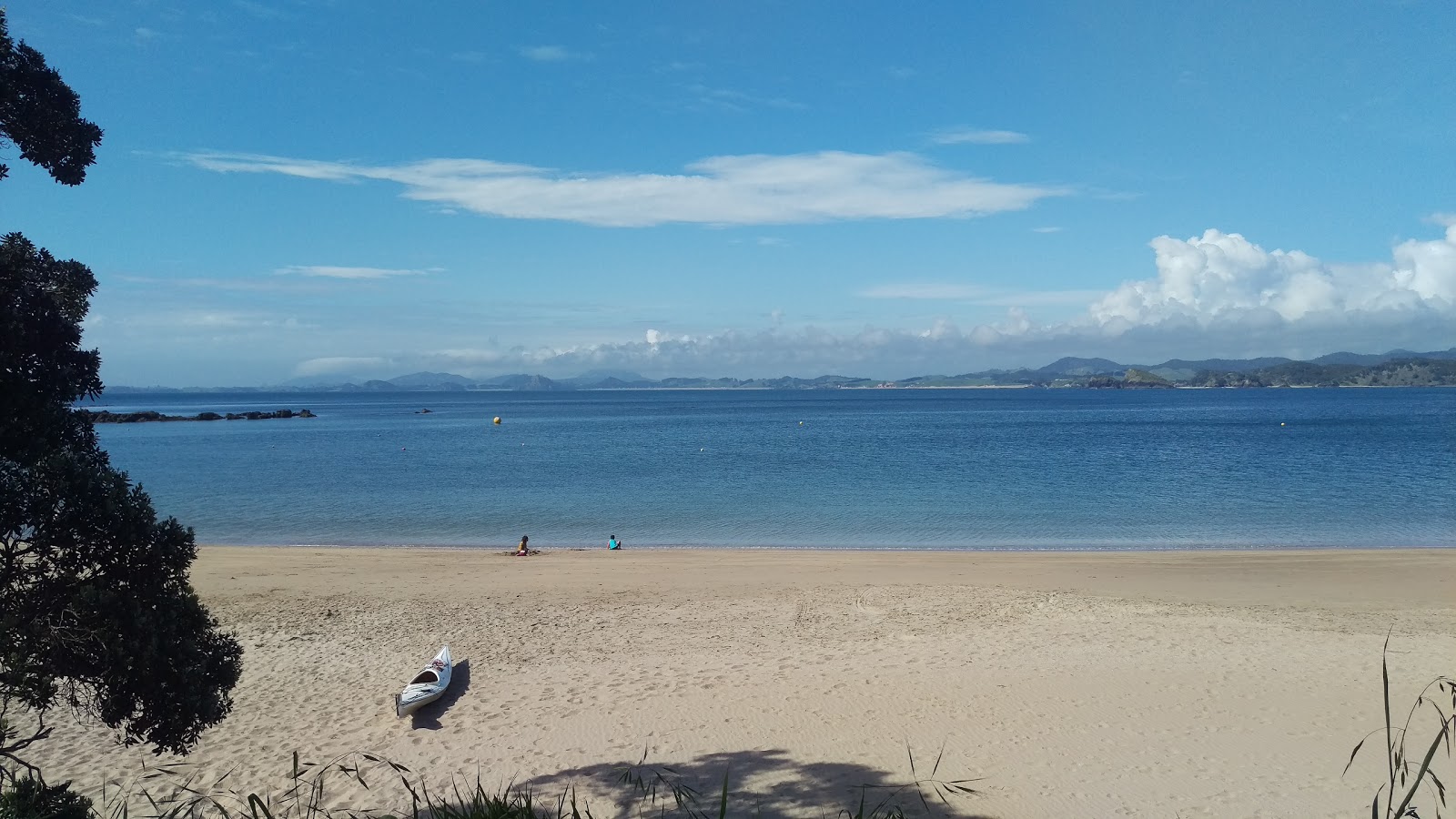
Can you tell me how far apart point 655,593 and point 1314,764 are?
1177 centimetres

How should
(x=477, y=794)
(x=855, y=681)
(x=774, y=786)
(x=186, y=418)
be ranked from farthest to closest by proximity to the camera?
(x=186, y=418) < (x=855, y=681) < (x=774, y=786) < (x=477, y=794)

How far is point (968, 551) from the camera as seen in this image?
24156 millimetres

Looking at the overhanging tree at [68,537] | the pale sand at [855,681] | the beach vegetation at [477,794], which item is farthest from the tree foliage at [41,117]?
the pale sand at [855,681]

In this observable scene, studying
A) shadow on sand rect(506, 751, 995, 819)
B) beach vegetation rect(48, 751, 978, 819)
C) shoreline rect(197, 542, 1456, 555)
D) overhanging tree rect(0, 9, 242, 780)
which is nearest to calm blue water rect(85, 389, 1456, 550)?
shoreline rect(197, 542, 1456, 555)

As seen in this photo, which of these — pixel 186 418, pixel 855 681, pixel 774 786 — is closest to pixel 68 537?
pixel 774 786

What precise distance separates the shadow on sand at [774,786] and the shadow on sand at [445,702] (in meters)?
2.25

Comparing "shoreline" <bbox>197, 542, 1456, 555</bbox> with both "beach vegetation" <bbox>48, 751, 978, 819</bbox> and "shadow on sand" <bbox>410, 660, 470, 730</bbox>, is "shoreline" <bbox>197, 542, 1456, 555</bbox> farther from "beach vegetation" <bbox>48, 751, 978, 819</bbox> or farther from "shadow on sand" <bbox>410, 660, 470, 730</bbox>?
"beach vegetation" <bbox>48, 751, 978, 819</bbox>

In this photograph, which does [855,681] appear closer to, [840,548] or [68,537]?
[68,537]

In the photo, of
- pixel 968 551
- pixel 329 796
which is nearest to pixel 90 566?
pixel 329 796

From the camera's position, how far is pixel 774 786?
9039 millimetres

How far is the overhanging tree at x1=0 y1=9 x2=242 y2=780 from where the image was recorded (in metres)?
5.20

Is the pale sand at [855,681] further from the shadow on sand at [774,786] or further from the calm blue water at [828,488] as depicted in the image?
the calm blue water at [828,488]

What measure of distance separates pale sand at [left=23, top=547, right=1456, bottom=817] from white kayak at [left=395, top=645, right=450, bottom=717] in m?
0.17

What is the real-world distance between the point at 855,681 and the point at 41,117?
10.4 meters
